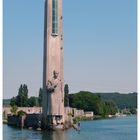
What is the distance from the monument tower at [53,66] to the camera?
24203mm

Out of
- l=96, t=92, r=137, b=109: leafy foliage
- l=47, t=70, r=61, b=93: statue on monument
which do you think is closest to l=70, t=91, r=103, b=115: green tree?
l=47, t=70, r=61, b=93: statue on monument

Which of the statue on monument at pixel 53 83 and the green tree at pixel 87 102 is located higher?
the statue on monument at pixel 53 83

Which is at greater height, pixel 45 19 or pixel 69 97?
pixel 45 19

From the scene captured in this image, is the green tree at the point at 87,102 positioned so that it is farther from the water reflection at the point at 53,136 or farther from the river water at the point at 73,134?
the water reflection at the point at 53,136

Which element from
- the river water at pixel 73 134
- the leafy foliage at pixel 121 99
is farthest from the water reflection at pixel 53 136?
the leafy foliage at pixel 121 99

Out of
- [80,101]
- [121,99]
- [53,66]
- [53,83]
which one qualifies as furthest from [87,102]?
[121,99]

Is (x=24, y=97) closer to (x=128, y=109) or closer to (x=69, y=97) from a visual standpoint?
(x=69, y=97)

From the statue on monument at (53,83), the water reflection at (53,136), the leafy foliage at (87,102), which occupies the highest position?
the statue on monument at (53,83)

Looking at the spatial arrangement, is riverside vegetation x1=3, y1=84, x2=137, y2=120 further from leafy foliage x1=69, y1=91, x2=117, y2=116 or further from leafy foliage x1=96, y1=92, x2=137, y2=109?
leafy foliage x1=96, y1=92, x2=137, y2=109

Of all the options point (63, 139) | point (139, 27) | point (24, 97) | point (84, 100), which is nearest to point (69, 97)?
point (84, 100)

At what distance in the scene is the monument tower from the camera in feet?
79.4

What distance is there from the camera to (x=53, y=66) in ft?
80.4

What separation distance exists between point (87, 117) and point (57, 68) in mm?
21692

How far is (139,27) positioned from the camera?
3.03 meters
